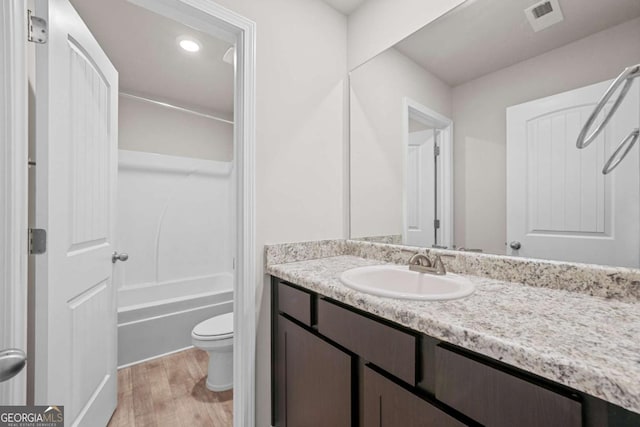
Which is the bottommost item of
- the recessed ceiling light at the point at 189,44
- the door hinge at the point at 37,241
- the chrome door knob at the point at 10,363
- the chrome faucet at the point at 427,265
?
the chrome door knob at the point at 10,363

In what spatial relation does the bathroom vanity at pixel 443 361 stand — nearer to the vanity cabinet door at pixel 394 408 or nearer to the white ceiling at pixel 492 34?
the vanity cabinet door at pixel 394 408

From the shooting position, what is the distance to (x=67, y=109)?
3.60 feet

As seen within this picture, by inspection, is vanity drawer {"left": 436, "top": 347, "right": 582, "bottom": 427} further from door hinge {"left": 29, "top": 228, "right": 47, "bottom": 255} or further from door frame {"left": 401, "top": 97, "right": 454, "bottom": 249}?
door hinge {"left": 29, "top": 228, "right": 47, "bottom": 255}

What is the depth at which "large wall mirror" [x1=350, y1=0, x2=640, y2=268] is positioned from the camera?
86 cm

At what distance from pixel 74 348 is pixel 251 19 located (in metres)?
1.67

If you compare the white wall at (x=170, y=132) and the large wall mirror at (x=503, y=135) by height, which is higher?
the white wall at (x=170, y=132)

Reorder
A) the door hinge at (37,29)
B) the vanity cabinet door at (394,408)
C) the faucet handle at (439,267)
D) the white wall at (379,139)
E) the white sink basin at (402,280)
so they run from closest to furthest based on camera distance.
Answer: the vanity cabinet door at (394,408)
the door hinge at (37,29)
the white sink basin at (402,280)
the faucet handle at (439,267)
the white wall at (379,139)

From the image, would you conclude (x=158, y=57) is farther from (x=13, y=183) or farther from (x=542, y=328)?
(x=542, y=328)

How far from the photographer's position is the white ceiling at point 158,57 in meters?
1.62

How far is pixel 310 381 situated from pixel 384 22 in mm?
1819

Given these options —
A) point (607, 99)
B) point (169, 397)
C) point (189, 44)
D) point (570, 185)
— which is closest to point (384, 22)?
point (607, 99)

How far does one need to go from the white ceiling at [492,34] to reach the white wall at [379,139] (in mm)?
115

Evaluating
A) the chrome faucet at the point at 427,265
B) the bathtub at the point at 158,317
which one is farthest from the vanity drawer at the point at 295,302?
the bathtub at the point at 158,317

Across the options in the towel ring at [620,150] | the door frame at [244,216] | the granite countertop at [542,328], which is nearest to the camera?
the granite countertop at [542,328]
